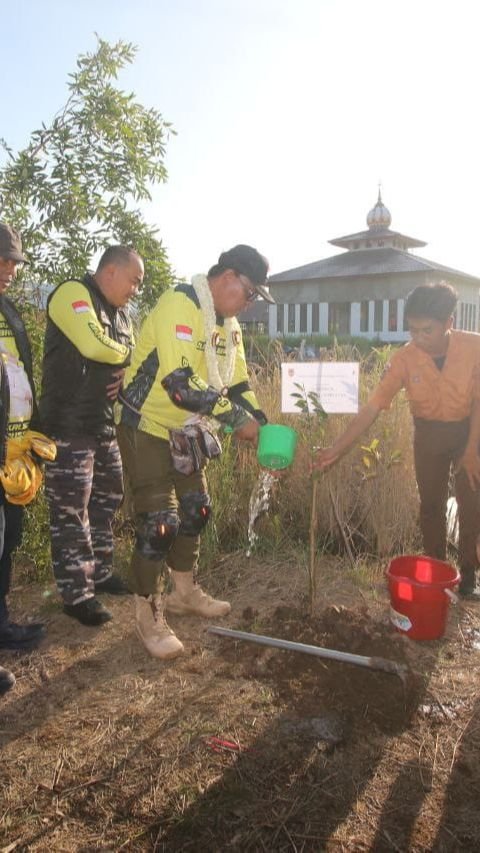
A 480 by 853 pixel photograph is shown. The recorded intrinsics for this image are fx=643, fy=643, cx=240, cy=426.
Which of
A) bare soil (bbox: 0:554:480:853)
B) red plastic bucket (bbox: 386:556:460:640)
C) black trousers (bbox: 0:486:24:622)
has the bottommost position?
bare soil (bbox: 0:554:480:853)

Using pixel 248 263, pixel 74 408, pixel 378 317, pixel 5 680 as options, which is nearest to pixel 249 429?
pixel 248 263

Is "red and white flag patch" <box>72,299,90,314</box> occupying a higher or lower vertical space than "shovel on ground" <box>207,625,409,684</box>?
higher

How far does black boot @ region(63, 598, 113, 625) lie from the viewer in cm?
345

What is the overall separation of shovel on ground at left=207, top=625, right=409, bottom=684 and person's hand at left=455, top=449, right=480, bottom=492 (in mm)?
1437

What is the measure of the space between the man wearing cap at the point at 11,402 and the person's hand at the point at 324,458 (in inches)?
58.8

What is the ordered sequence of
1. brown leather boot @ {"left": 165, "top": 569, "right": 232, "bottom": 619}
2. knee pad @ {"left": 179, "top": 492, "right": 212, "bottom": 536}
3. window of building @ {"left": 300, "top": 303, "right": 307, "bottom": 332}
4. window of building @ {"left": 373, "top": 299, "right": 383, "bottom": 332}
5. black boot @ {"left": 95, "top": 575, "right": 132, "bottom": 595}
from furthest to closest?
window of building @ {"left": 300, "top": 303, "right": 307, "bottom": 332} < window of building @ {"left": 373, "top": 299, "right": 383, "bottom": 332} < black boot @ {"left": 95, "top": 575, "right": 132, "bottom": 595} < brown leather boot @ {"left": 165, "top": 569, "right": 232, "bottom": 619} < knee pad @ {"left": 179, "top": 492, "right": 212, "bottom": 536}

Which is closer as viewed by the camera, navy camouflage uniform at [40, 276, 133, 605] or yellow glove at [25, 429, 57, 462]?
yellow glove at [25, 429, 57, 462]

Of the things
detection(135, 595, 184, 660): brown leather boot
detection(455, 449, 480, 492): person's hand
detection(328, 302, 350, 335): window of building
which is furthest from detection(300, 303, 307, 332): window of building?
detection(135, 595, 184, 660): brown leather boot

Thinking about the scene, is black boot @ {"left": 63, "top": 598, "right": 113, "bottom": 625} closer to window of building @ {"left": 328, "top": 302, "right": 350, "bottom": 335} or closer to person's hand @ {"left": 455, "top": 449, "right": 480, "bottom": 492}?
person's hand @ {"left": 455, "top": 449, "right": 480, "bottom": 492}

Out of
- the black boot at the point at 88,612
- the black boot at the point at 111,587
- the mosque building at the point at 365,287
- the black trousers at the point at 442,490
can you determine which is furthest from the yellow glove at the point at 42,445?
the mosque building at the point at 365,287

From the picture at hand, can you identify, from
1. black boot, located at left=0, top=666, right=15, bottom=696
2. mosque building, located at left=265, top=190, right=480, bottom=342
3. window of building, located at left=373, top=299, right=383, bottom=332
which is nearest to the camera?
black boot, located at left=0, top=666, right=15, bottom=696

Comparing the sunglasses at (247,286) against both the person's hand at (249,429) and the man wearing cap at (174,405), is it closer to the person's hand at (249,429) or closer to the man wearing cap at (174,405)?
the man wearing cap at (174,405)

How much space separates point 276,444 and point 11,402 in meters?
1.29

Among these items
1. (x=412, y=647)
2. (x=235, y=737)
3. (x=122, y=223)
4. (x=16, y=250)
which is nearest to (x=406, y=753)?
(x=235, y=737)
